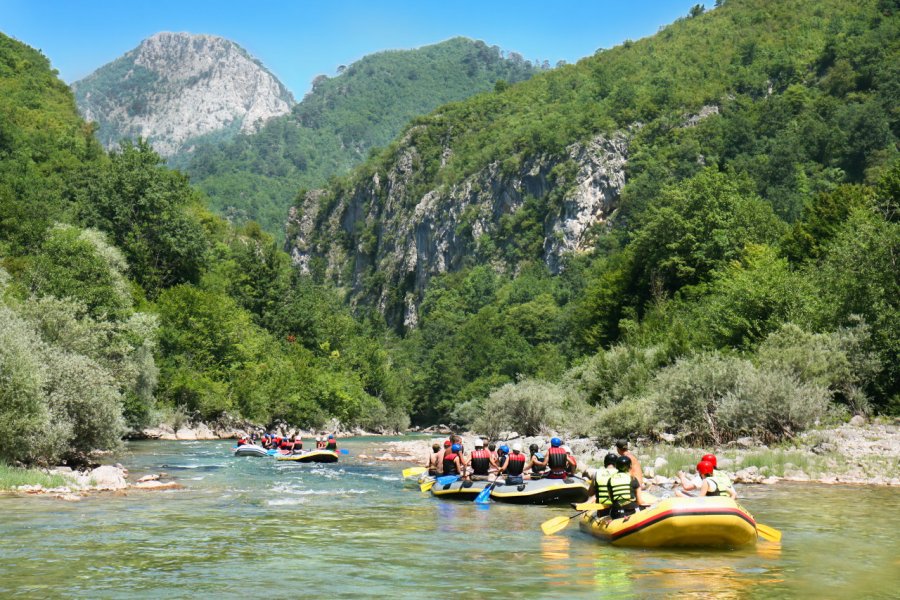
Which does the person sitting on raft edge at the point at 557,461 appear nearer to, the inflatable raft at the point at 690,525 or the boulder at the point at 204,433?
the inflatable raft at the point at 690,525

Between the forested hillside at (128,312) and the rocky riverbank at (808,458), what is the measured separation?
1645 centimetres

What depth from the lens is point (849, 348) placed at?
→ 32094 millimetres

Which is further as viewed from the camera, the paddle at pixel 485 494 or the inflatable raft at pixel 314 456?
the inflatable raft at pixel 314 456

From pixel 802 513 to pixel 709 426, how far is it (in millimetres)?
12768

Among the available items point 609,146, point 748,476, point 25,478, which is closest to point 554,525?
point 748,476

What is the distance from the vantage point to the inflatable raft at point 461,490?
22734 millimetres

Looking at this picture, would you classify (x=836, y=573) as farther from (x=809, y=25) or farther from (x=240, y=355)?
(x=809, y=25)

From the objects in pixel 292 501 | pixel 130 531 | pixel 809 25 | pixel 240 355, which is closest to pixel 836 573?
pixel 130 531

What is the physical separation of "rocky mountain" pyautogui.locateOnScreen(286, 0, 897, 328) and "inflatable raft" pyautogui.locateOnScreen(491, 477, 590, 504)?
203 feet

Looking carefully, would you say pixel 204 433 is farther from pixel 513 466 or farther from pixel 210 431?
pixel 513 466

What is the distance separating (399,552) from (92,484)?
39.2ft

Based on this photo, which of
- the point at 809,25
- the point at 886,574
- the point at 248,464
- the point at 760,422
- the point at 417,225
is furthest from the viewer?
the point at 417,225

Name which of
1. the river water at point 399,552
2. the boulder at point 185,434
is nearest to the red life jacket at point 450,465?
the river water at point 399,552

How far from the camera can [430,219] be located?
151750 mm
